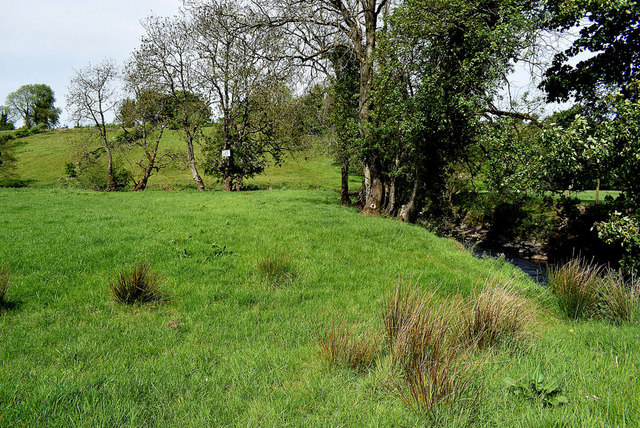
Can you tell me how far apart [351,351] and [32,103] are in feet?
380

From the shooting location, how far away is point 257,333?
507 centimetres

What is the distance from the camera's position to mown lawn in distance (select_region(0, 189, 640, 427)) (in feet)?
9.62

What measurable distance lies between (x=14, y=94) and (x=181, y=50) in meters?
89.0

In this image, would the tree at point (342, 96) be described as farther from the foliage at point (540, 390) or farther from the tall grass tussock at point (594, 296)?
the foliage at point (540, 390)

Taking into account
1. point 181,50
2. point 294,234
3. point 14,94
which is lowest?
point 294,234

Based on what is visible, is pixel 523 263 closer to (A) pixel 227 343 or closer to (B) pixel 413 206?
(B) pixel 413 206

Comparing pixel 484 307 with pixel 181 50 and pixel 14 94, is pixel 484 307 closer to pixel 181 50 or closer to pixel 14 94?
pixel 181 50

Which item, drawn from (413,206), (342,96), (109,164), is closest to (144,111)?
(109,164)

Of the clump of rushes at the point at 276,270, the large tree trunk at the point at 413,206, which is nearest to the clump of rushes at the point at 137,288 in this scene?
the clump of rushes at the point at 276,270

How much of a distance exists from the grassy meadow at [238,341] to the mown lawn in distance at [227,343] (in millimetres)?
22

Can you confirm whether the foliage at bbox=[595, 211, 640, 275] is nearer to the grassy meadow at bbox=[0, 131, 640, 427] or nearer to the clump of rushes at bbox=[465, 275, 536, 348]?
the grassy meadow at bbox=[0, 131, 640, 427]

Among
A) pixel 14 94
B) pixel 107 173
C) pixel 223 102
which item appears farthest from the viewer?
pixel 14 94

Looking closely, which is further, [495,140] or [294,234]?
[495,140]

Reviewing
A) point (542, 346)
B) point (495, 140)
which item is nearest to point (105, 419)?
point (542, 346)
